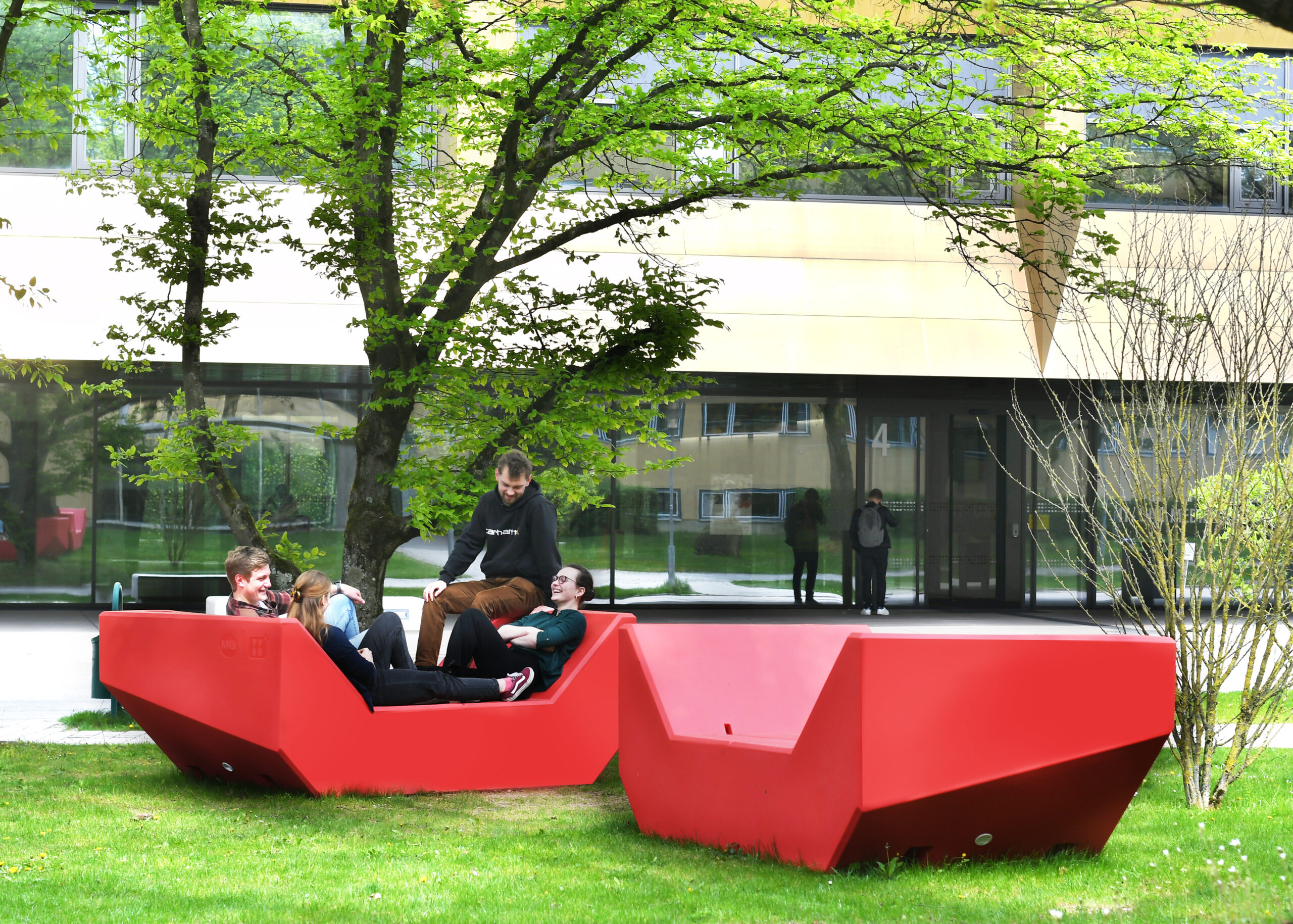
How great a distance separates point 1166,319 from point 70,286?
12.7 meters

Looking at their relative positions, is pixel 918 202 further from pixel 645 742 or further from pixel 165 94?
pixel 645 742

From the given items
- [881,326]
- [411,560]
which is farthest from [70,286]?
[881,326]

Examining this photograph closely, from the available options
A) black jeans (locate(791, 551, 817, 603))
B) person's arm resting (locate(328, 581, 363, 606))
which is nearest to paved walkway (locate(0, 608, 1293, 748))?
black jeans (locate(791, 551, 817, 603))

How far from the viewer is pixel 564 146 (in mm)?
8523

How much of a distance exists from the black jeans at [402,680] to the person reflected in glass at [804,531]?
1040 centimetres

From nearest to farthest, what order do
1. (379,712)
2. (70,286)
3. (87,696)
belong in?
(379,712) → (87,696) → (70,286)

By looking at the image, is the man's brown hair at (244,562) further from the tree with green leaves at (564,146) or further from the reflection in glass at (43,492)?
the reflection in glass at (43,492)

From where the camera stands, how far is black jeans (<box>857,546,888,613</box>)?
16875mm

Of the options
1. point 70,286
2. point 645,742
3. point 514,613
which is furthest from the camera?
point 70,286

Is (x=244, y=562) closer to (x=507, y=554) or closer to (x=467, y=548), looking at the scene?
(x=467, y=548)

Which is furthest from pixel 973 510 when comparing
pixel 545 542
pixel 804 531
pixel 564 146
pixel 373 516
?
pixel 545 542

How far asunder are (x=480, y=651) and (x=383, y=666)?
21.2 inches

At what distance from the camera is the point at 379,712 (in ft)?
20.9

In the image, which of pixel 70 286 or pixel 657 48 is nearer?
pixel 657 48
